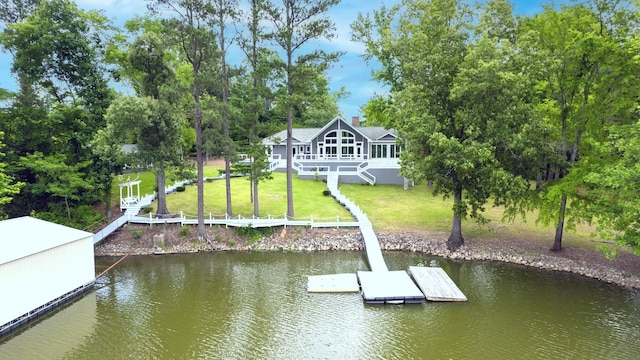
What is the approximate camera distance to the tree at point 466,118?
17.7 meters

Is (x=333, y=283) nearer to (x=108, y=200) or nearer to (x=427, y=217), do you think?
(x=427, y=217)

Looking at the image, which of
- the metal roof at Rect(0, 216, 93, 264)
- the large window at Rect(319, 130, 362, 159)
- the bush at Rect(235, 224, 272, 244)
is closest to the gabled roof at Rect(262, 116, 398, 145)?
the large window at Rect(319, 130, 362, 159)

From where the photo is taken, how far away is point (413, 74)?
20500 millimetres

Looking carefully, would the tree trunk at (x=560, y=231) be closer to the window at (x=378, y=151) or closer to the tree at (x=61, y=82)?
the window at (x=378, y=151)

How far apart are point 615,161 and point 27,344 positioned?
23.5 m

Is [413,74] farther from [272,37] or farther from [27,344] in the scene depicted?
[27,344]

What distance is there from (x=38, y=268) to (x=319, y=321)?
1068 cm

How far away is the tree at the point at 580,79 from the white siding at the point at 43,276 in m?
21.4

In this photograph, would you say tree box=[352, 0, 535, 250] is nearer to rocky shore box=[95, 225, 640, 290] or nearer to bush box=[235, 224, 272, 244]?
rocky shore box=[95, 225, 640, 290]

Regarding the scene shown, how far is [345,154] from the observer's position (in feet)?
127

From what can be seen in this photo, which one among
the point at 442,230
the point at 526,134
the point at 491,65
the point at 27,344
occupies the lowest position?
the point at 27,344

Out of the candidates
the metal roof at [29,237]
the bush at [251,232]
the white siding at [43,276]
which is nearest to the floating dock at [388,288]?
the bush at [251,232]

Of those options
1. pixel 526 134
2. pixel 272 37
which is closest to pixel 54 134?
pixel 272 37

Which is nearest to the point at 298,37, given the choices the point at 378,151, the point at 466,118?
the point at 466,118
